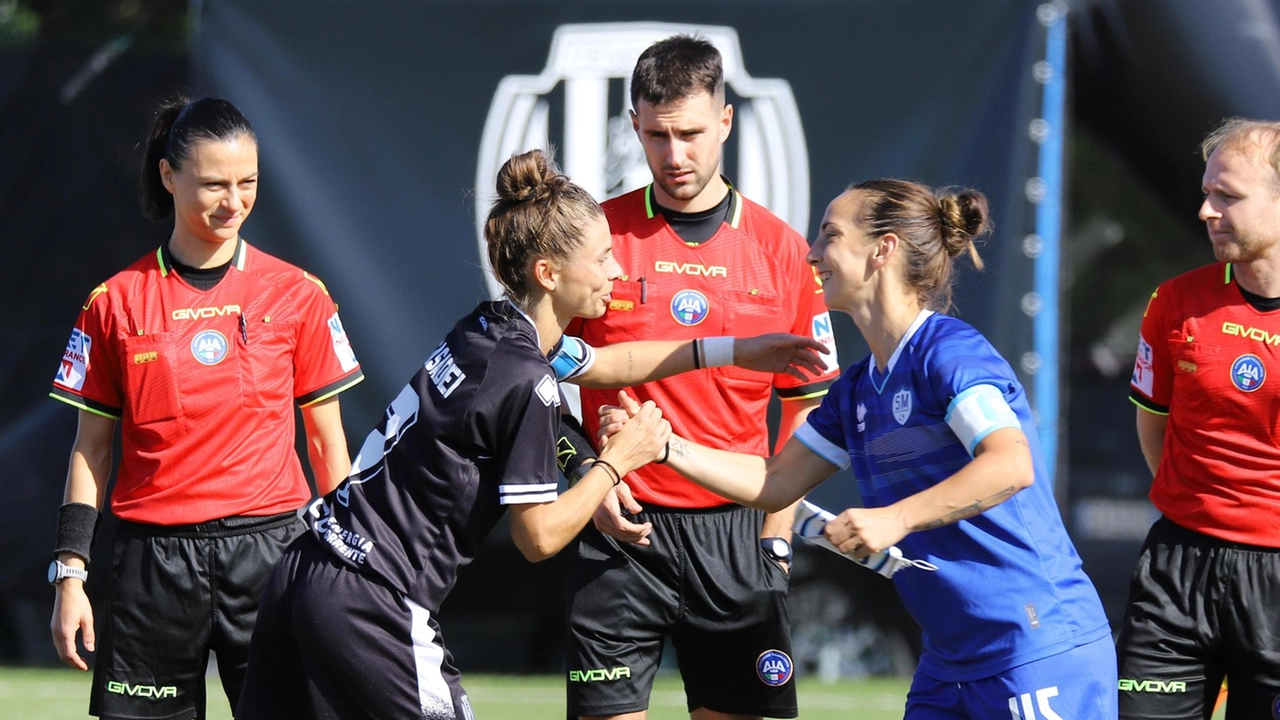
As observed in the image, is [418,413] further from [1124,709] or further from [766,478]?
[1124,709]

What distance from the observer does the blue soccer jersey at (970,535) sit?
3137mm

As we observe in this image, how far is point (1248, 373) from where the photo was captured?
4027mm

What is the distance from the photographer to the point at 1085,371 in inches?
370

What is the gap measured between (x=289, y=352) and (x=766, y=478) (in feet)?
4.55

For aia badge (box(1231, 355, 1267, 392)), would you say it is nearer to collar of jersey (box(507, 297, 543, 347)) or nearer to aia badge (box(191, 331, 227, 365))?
collar of jersey (box(507, 297, 543, 347))

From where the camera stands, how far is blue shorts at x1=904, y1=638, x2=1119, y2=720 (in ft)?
10.2

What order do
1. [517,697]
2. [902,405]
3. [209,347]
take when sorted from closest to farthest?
[902,405] → [209,347] → [517,697]

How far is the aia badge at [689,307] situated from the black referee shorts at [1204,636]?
1.49 meters

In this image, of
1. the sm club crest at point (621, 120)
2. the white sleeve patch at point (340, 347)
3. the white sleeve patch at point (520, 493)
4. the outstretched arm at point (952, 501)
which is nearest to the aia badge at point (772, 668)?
the outstretched arm at point (952, 501)

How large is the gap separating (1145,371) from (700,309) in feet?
4.48

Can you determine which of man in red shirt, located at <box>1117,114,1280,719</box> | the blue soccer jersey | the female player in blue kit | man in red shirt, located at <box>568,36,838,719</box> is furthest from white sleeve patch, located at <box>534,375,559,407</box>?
man in red shirt, located at <box>1117,114,1280,719</box>

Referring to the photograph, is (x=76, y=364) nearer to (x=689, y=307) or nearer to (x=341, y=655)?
(x=341, y=655)

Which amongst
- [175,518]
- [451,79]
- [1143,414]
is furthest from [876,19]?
[175,518]

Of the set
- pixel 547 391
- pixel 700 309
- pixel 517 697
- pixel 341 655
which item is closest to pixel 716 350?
pixel 700 309
